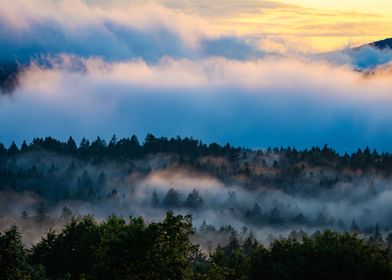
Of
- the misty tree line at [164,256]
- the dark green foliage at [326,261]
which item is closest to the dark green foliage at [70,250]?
the misty tree line at [164,256]

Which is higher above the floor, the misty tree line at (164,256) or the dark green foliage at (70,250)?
the dark green foliage at (70,250)

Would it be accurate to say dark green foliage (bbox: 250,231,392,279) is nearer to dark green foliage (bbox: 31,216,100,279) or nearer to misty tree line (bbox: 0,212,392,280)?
misty tree line (bbox: 0,212,392,280)

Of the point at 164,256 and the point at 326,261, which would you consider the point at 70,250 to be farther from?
the point at 164,256

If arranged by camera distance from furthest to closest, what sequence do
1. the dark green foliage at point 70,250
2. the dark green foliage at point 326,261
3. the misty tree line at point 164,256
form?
the dark green foliage at point 70,250 < the dark green foliage at point 326,261 < the misty tree line at point 164,256

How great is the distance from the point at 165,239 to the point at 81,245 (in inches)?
1322

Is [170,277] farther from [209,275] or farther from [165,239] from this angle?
[209,275]

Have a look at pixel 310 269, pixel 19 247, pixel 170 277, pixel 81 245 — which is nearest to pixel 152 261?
pixel 170 277

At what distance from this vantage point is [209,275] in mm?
60062

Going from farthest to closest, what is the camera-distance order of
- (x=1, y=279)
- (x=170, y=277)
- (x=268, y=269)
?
(x=268, y=269) < (x=170, y=277) < (x=1, y=279)

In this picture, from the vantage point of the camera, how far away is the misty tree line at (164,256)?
52.9m

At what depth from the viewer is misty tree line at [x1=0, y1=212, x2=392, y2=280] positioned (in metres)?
52.9

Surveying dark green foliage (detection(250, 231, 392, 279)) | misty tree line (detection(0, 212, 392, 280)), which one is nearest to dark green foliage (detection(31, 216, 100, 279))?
misty tree line (detection(0, 212, 392, 280))

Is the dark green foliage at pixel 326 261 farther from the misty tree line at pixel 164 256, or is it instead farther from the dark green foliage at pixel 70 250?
the dark green foliage at pixel 70 250

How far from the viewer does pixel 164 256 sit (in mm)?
53094
